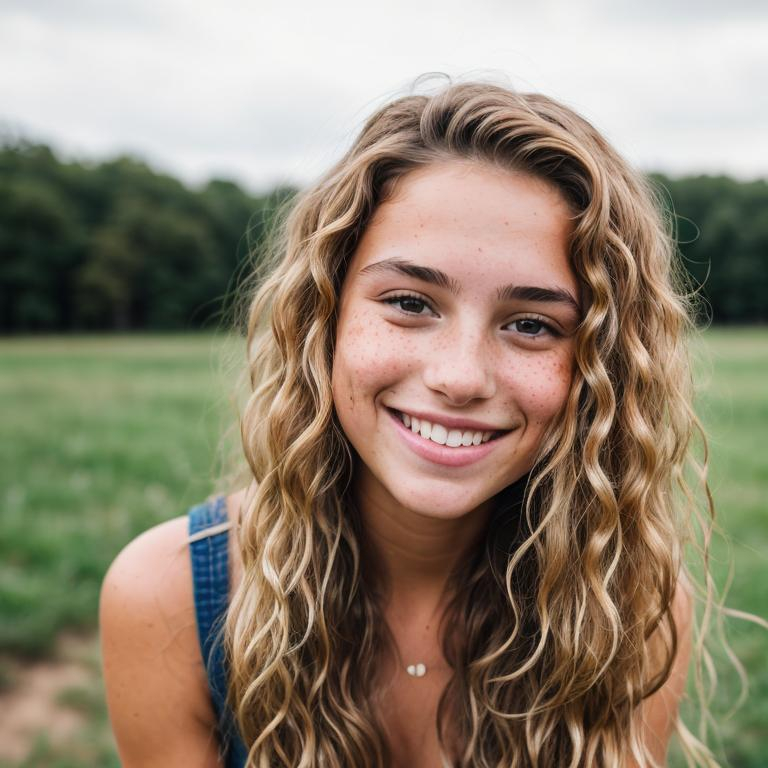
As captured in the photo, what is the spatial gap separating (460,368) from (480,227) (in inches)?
12.9

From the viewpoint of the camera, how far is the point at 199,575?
2188 millimetres

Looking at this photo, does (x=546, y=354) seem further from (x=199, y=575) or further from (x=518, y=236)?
(x=199, y=575)

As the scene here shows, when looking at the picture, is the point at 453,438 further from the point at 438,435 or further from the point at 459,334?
the point at 459,334

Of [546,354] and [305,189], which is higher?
[305,189]

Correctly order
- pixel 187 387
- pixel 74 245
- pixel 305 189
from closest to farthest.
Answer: pixel 305 189
pixel 187 387
pixel 74 245

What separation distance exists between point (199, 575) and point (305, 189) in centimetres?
110

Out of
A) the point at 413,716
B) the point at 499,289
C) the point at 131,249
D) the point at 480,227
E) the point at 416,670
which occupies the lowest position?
the point at 131,249

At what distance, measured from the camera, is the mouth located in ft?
6.29

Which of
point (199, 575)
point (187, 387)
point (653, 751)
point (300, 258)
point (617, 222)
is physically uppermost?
point (617, 222)

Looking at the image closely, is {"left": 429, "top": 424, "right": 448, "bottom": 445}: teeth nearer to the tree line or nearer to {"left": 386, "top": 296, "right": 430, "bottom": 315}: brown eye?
{"left": 386, "top": 296, "right": 430, "bottom": 315}: brown eye

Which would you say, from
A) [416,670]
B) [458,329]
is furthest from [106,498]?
[458,329]

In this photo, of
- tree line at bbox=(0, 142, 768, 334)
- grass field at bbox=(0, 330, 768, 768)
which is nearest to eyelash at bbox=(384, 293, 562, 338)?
grass field at bbox=(0, 330, 768, 768)

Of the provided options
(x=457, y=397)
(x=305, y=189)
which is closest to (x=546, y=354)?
(x=457, y=397)

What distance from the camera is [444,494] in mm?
1951
